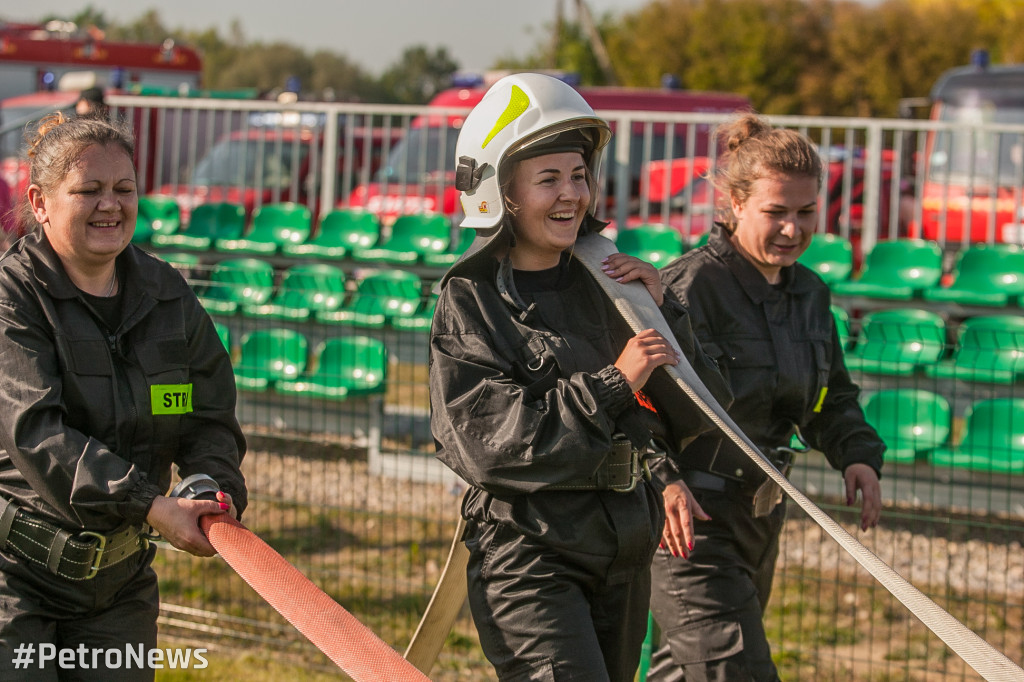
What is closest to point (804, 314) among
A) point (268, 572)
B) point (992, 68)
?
point (268, 572)

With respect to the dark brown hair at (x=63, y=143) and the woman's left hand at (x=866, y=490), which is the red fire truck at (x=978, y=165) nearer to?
the woman's left hand at (x=866, y=490)

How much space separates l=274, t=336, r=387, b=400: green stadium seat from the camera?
6.27 metres

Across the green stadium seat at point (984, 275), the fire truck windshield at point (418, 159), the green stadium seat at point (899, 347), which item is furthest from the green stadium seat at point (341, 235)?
the green stadium seat at point (984, 275)

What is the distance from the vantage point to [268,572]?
253 cm

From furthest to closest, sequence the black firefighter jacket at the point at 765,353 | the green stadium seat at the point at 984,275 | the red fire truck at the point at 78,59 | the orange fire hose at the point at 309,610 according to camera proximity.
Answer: the red fire truck at the point at 78,59, the green stadium seat at the point at 984,275, the black firefighter jacket at the point at 765,353, the orange fire hose at the point at 309,610

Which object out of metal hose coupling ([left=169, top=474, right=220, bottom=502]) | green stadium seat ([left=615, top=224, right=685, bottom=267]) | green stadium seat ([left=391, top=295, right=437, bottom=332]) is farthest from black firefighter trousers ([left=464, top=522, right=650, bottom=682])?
green stadium seat ([left=615, top=224, right=685, bottom=267])

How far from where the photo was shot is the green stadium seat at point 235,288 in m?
5.77

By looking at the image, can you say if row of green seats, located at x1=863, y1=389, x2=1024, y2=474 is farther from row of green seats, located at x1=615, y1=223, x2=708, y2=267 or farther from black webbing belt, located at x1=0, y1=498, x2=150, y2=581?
black webbing belt, located at x1=0, y1=498, x2=150, y2=581

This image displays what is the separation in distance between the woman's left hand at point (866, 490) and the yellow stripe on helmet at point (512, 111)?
1568mm

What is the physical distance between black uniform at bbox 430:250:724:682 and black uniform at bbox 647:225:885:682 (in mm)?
446

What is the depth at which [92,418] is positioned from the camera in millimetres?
2754

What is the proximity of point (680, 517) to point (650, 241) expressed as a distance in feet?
20.9

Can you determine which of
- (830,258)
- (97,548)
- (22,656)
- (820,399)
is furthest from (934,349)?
(22,656)

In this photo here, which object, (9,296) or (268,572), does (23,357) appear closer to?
(9,296)
